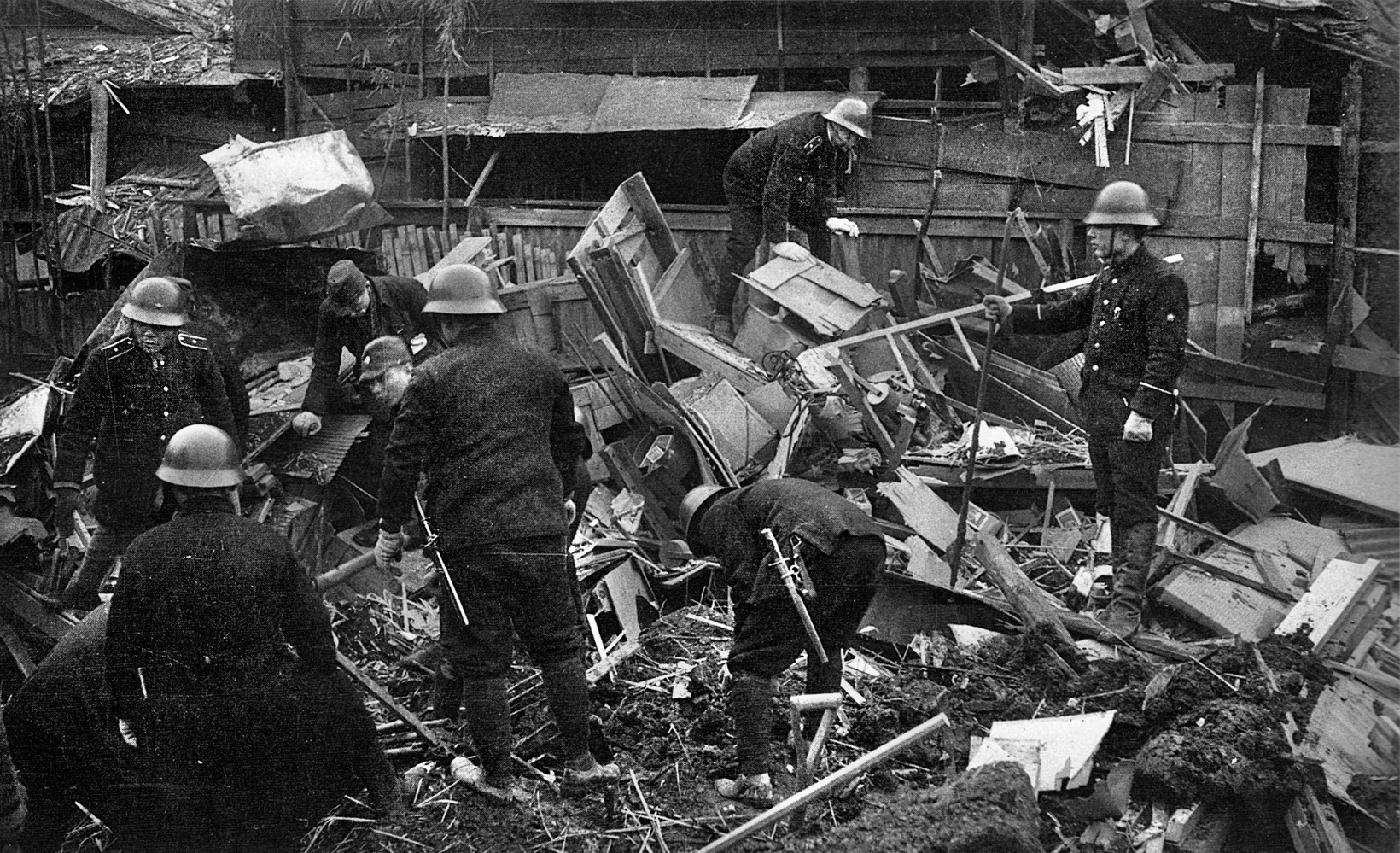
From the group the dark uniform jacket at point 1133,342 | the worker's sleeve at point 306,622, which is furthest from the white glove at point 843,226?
the worker's sleeve at point 306,622

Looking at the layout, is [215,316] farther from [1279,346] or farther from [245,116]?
[1279,346]

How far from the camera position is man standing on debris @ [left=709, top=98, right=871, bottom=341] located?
8352 millimetres

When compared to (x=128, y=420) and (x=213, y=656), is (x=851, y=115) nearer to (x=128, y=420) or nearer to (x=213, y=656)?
(x=128, y=420)

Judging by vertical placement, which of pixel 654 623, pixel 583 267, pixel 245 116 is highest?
pixel 245 116

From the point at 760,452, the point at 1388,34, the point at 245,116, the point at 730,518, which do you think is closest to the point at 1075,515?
the point at 760,452

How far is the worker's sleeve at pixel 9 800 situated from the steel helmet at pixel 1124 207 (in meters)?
5.38

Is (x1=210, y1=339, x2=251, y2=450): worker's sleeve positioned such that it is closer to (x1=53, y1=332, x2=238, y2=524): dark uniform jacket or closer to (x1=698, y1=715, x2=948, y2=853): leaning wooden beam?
(x1=53, y1=332, x2=238, y2=524): dark uniform jacket

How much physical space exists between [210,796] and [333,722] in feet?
1.69

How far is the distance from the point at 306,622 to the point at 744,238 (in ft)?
17.0

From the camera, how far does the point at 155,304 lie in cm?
595

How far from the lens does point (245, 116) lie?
Answer: 462 inches

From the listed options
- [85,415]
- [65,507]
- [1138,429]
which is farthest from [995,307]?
[65,507]

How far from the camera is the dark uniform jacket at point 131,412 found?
5.95m

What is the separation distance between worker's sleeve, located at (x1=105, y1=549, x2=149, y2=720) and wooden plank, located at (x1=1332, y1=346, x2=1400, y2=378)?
8276mm
